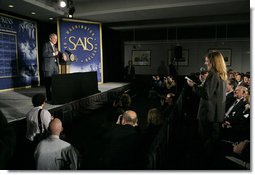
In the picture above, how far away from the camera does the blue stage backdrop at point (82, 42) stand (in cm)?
690

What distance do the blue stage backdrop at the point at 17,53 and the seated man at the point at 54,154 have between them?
5004 millimetres

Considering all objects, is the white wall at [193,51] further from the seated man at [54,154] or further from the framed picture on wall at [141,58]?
the seated man at [54,154]

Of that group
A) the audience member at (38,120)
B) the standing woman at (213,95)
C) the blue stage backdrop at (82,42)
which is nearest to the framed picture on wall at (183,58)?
the blue stage backdrop at (82,42)

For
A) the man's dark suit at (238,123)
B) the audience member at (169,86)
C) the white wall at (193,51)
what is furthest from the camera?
the white wall at (193,51)

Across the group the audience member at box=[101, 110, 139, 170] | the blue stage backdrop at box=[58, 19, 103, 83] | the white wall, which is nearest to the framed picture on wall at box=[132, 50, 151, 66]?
the white wall

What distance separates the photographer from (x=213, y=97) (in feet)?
7.76

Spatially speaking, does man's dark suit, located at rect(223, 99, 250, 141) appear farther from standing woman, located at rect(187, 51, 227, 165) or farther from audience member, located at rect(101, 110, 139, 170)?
audience member, located at rect(101, 110, 139, 170)

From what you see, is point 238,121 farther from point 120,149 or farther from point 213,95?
point 120,149

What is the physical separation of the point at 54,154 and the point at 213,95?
1.63m

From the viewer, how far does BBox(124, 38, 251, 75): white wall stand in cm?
969

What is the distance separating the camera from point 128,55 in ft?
39.7

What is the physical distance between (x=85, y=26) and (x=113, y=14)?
1246mm

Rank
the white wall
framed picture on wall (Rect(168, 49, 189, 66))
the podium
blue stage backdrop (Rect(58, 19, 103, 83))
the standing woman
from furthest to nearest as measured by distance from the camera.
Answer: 1. framed picture on wall (Rect(168, 49, 189, 66))
2. the white wall
3. blue stage backdrop (Rect(58, 19, 103, 83))
4. the podium
5. the standing woman

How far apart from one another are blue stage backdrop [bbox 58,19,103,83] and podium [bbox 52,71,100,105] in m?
1.83
